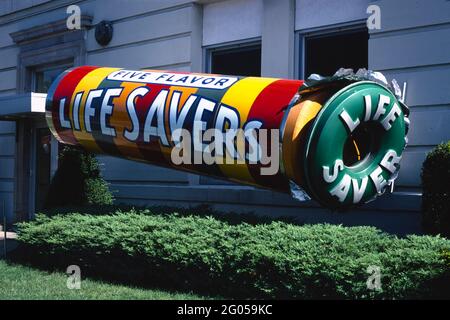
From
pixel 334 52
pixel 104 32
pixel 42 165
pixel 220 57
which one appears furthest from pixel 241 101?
pixel 42 165

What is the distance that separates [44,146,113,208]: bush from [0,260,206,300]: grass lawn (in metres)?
2.65

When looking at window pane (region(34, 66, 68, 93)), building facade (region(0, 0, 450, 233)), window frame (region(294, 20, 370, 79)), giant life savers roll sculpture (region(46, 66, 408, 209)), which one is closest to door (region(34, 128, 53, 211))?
building facade (region(0, 0, 450, 233))

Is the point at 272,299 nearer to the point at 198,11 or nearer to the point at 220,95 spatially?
the point at 220,95

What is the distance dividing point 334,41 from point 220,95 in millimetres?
2898

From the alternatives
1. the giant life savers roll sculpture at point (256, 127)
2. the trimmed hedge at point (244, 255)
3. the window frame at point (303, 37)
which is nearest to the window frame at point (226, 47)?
the window frame at point (303, 37)

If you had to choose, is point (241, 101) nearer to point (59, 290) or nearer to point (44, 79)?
point (59, 290)

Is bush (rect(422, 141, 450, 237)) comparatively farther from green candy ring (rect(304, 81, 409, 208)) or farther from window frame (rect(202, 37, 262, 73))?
window frame (rect(202, 37, 262, 73))

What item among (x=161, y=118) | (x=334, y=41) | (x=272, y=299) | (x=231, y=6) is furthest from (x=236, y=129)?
(x=231, y=6)

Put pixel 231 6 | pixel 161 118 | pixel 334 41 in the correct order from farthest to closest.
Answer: pixel 231 6
pixel 334 41
pixel 161 118

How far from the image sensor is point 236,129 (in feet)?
24.6

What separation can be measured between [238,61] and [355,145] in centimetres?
434

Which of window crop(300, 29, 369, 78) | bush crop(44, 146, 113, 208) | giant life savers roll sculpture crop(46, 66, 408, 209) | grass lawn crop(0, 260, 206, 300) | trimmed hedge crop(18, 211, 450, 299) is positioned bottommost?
grass lawn crop(0, 260, 206, 300)

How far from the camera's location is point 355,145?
736 cm

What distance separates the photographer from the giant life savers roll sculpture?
6.83 meters
